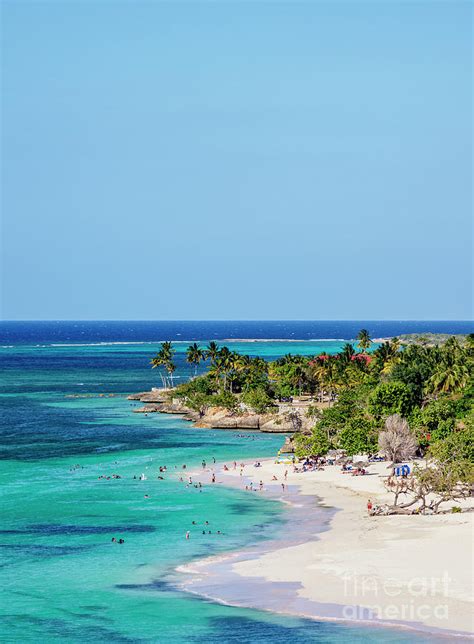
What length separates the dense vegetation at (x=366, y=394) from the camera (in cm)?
8874

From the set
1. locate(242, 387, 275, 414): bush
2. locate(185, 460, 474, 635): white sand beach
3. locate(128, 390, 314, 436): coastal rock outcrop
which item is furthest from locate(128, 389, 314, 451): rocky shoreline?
locate(185, 460, 474, 635): white sand beach

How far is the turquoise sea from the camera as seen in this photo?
46156 millimetres

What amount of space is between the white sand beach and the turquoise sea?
2.42m

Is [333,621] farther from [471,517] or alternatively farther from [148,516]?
[148,516]

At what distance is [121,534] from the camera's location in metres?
65.8

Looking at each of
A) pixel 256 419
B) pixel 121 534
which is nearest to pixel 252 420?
pixel 256 419

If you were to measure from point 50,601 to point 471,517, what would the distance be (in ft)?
97.7

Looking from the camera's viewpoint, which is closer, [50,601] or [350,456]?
[50,601]

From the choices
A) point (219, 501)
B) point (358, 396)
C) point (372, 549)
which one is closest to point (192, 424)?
point (358, 396)

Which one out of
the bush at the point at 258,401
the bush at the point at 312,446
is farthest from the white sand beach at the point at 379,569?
the bush at the point at 258,401

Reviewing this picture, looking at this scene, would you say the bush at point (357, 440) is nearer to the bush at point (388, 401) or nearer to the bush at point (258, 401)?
the bush at point (388, 401)

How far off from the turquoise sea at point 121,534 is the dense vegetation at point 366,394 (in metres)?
10.1

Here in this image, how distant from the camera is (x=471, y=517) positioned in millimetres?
64938

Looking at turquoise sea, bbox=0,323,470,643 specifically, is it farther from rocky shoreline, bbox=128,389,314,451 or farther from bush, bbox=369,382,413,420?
bush, bbox=369,382,413,420
